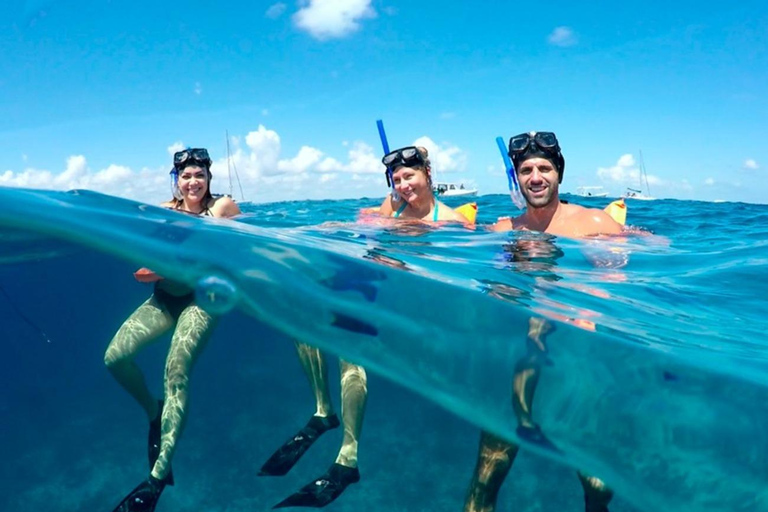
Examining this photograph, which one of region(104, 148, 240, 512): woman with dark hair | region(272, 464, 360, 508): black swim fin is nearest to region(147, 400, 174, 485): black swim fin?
region(104, 148, 240, 512): woman with dark hair

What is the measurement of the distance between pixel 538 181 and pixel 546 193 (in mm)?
206

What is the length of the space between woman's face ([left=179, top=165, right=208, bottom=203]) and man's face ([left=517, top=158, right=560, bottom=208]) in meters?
4.39

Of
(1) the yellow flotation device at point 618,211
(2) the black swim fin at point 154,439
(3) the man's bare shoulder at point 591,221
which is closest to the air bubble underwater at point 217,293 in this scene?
(2) the black swim fin at point 154,439

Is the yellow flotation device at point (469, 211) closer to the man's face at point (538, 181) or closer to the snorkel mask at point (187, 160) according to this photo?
the man's face at point (538, 181)

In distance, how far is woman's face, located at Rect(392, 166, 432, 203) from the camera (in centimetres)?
755

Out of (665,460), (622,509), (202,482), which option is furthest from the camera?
(202,482)

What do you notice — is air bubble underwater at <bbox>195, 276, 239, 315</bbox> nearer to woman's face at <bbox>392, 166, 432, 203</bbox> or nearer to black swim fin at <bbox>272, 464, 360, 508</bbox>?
black swim fin at <bbox>272, 464, 360, 508</bbox>

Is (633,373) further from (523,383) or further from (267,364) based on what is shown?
(267,364)

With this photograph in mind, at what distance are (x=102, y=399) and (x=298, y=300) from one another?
87.7ft

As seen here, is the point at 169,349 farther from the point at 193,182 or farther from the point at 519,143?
the point at 519,143

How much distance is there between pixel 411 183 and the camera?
25.2ft

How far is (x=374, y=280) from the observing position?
14.8 feet

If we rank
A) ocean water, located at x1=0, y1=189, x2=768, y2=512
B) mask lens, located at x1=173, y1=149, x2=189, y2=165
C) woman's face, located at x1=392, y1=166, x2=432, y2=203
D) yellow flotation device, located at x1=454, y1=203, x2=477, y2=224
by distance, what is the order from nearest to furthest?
ocean water, located at x1=0, y1=189, x2=768, y2=512 → mask lens, located at x1=173, y1=149, x2=189, y2=165 → woman's face, located at x1=392, y1=166, x2=432, y2=203 → yellow flotation device, located at x1=454, y1=203, x2=477, y2=224

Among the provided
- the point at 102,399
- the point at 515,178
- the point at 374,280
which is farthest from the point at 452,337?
the point at 102,399
